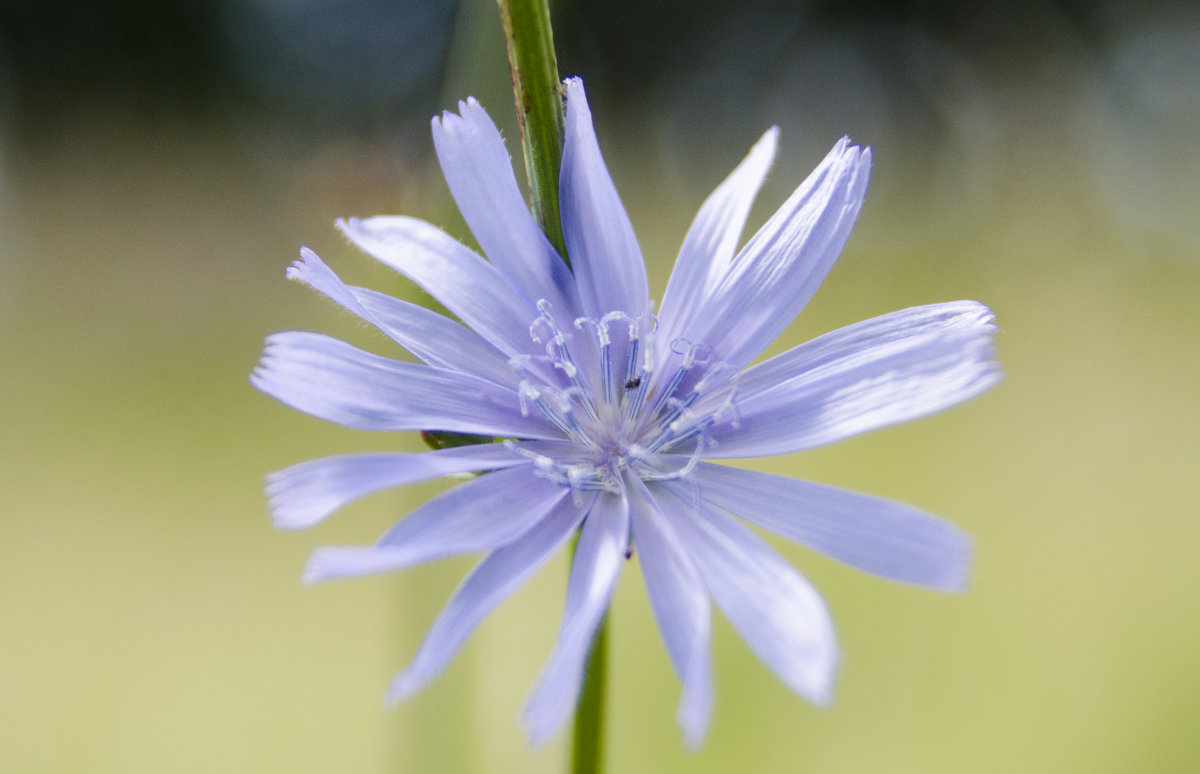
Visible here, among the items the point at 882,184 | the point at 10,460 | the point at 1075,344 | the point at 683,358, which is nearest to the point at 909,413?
the point at 683,358

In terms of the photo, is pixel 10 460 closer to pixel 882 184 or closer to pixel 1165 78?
pixel 882 184

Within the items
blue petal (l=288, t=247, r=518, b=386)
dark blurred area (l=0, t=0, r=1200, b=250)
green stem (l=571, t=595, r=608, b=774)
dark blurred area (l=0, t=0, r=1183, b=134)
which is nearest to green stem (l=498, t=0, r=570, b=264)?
blue petal (l=288, t=247, r=518, b=386)

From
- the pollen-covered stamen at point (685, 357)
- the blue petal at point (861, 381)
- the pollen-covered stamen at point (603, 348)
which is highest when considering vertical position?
the pollen-covered stamen at point (603, 348)

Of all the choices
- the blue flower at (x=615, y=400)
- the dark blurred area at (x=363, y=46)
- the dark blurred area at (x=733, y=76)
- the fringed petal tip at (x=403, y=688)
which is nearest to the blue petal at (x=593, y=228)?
the blue flower at (x=615, y=400)

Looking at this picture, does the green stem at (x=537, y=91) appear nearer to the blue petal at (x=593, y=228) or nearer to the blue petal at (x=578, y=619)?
the blue petal at (x=593, y=228)

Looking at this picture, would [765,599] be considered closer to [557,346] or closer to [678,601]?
[678,601]
